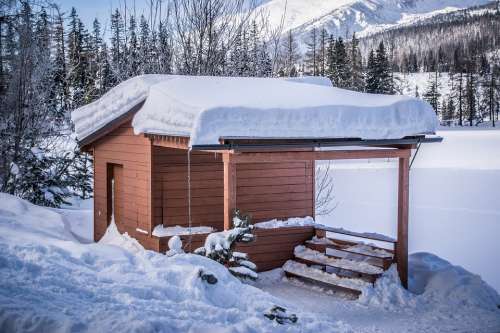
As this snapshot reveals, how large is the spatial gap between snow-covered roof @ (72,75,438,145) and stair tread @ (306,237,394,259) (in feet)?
6.77

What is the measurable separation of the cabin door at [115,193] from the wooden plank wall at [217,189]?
5.48ft

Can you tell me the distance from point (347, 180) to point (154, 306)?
25.4 meters

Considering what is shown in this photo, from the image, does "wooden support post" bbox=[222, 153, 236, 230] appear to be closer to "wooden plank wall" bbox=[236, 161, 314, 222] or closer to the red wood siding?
the red wood siding

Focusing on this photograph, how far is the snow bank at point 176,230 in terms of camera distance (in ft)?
30.2

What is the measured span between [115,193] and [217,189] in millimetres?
2508

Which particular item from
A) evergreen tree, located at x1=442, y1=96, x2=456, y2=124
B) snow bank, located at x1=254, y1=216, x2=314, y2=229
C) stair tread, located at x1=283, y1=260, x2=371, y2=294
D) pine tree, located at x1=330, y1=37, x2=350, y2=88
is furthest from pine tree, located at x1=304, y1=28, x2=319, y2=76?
stair tread, located at x1=283, y1=260, x2=371, y2=294

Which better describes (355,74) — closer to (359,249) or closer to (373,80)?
(373,80)

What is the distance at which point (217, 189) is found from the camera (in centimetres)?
986

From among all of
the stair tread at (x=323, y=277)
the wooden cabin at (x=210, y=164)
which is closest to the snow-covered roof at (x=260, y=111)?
the wooden cabin at (x=210, y=164)

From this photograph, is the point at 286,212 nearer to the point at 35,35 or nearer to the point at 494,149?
the point at 35,35

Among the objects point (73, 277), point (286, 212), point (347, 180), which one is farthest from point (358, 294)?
point (347, 180)

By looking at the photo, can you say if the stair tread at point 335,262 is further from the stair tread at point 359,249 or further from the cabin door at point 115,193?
the cabin door at point 115,193

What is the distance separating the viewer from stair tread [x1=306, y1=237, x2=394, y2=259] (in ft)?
29.1

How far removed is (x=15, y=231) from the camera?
27.6 ft
